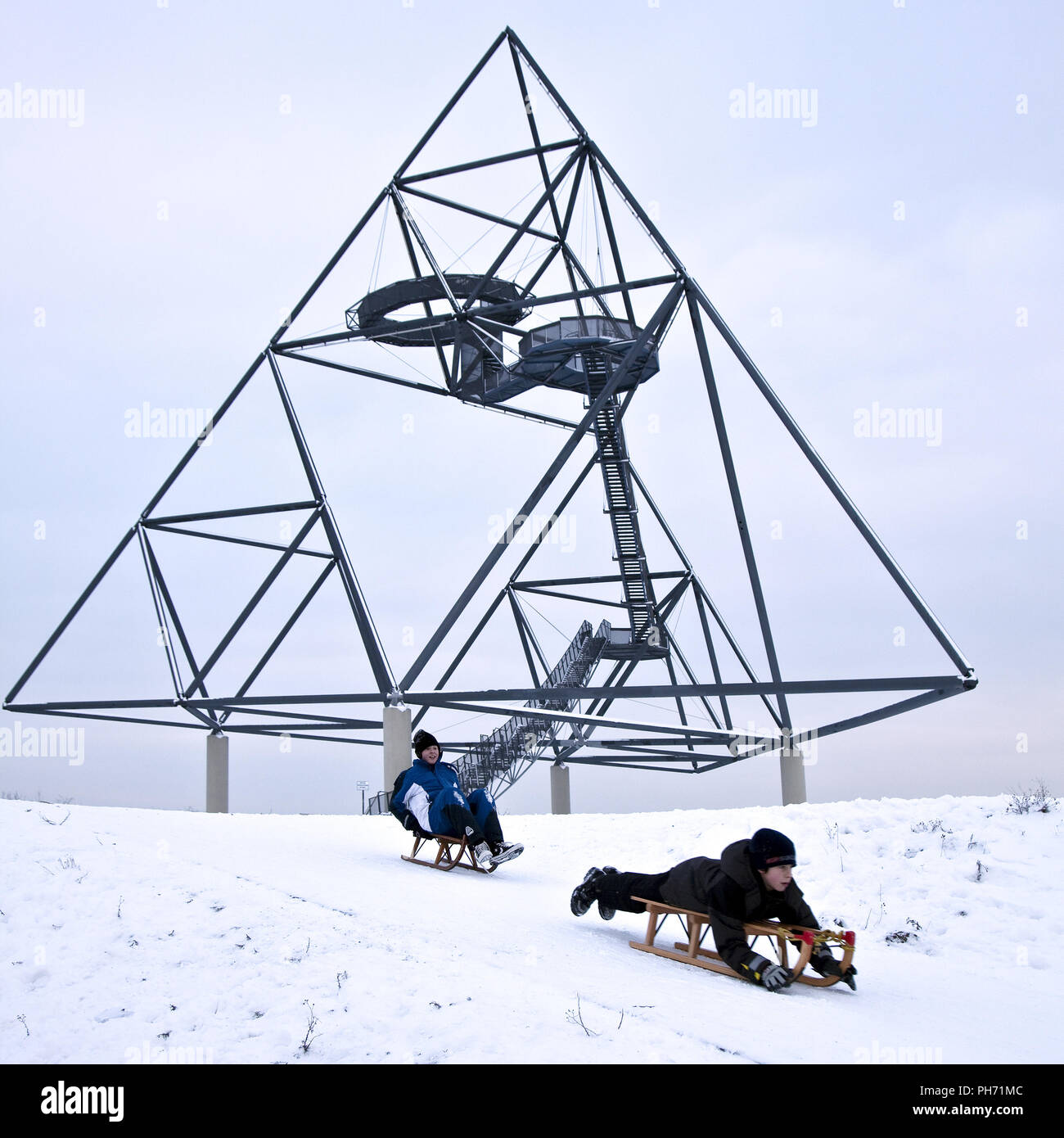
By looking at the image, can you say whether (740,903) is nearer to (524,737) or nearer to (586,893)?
(586,893)

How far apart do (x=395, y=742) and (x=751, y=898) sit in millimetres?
12882

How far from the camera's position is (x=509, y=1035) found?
5320mm

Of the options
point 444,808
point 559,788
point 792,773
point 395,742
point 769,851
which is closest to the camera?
point 769,851

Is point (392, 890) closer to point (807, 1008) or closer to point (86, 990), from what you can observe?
point (86, 990)

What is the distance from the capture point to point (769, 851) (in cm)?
684

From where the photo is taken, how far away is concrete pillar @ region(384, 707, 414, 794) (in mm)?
19281

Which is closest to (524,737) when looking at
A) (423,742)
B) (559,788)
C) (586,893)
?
(559,788)

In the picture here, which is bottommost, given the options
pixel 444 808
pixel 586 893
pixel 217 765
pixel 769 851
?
pixel 217 765

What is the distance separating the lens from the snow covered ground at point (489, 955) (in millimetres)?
5473

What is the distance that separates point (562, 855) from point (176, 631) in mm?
15382

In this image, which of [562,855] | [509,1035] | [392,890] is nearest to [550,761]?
[562,855]
